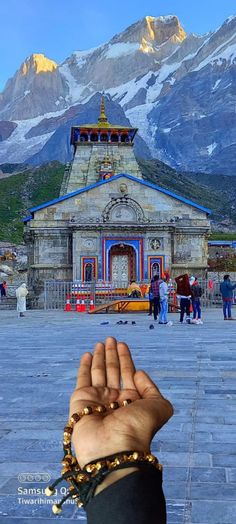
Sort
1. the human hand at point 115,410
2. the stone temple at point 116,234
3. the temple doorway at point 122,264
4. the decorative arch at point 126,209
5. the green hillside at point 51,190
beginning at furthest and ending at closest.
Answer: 1. the green hillside at point 51,190
2. the temple doorway at point 122,264
3. the decorative arch at point 126,209
4. the stone temple at point 116,234
5. the human hand at point 115,410

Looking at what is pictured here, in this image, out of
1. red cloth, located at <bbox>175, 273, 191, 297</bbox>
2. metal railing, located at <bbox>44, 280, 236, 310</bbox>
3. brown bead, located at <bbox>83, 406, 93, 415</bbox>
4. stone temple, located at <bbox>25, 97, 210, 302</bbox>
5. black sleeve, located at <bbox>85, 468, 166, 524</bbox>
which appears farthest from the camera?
stone temple, located at <bbox>25, 97, 210, 302</bbox>

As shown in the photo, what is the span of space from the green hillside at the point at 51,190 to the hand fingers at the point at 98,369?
67.9 meters

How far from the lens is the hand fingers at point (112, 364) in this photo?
7.02 feet

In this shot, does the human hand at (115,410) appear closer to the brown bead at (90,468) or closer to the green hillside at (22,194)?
the brown bead at (90,468)

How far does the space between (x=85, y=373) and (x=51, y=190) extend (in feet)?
276

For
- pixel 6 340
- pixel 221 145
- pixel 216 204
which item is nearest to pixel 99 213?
pixel 6 340

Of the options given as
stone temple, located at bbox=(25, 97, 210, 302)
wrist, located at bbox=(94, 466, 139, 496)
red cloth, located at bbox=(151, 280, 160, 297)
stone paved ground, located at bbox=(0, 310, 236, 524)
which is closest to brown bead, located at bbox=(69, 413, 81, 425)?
wrist, located at bbox=(94, 466, 139, 496)

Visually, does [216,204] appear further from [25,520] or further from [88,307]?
[25,520]

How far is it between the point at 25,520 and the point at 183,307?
15.5 meters

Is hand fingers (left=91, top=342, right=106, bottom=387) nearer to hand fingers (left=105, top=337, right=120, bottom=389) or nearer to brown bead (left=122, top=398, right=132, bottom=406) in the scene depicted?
hand fingers (left=105, top=337, right=120, bottom=389)

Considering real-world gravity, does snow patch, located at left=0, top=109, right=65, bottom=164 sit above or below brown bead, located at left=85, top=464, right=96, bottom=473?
above

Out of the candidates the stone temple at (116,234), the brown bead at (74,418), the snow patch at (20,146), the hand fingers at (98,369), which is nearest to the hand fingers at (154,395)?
the hand fingers at (98,369)

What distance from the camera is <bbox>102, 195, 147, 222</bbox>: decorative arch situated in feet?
105

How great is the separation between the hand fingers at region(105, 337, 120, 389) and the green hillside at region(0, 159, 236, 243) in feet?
223
